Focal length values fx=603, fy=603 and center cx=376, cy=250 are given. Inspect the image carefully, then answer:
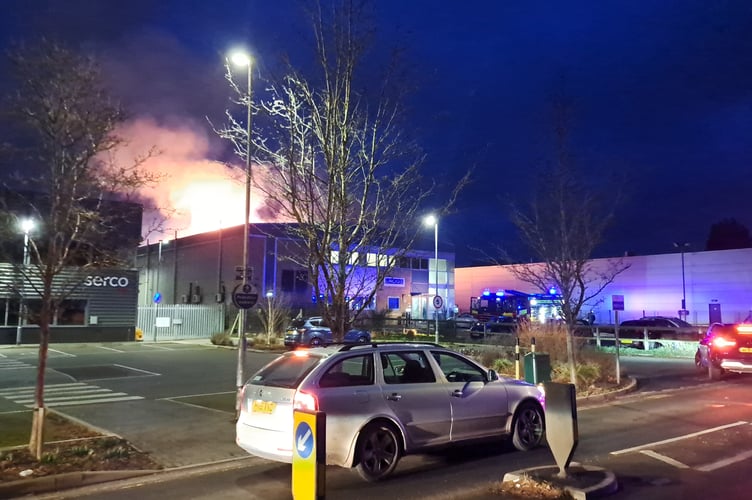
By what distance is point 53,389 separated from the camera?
15.7 m

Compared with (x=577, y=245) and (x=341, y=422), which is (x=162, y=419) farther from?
(x=577, y=245)

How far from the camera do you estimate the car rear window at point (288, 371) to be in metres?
7.19

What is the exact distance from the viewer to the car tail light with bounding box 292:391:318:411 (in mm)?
6734

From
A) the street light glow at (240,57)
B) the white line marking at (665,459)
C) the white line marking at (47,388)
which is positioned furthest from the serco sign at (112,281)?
the white line marking at (665,459)

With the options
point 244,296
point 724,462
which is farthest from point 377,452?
point 244,296

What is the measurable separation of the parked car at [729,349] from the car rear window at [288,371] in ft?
45.2

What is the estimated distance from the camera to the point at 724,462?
25.5ft

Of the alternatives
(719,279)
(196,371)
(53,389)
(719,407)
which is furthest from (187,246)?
(719,407)

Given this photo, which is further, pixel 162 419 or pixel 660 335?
pixel 660 335

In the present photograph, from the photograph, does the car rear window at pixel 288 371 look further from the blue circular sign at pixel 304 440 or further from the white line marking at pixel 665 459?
the white line marking at pixel 665 459

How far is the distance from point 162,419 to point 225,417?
116 cm

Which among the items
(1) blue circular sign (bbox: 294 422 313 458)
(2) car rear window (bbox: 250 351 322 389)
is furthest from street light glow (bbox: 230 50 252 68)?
(1) blue circular sign (bbox: 294 422 313 458)

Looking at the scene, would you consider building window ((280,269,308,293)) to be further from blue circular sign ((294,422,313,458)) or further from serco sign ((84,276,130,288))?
blue circular sign ((294,422,313,458))

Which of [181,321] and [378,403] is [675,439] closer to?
[378,403]
